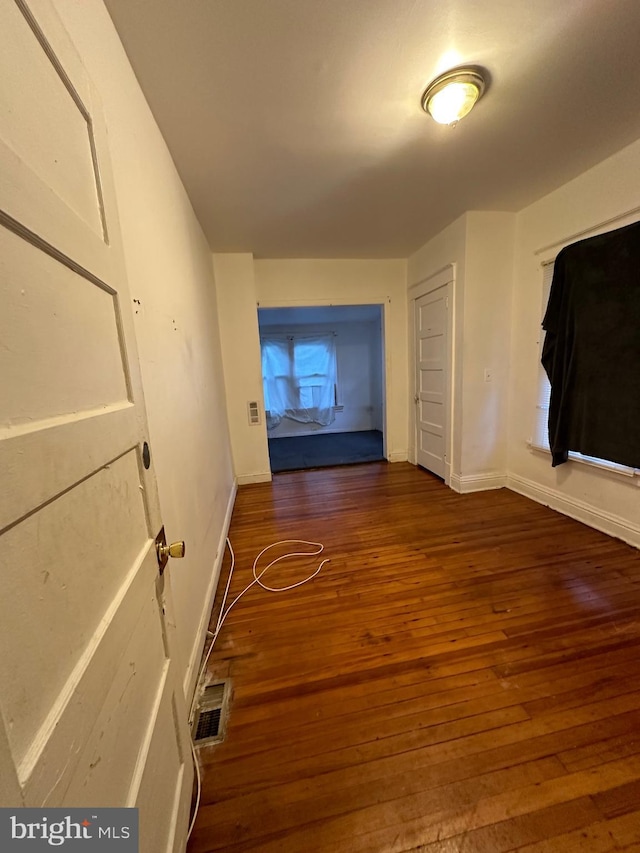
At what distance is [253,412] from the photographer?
12.2 ft

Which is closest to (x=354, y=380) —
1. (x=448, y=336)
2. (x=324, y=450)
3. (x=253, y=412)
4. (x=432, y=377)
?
(x=324, y=450)

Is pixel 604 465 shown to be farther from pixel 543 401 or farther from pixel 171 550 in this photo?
pixel 171 550

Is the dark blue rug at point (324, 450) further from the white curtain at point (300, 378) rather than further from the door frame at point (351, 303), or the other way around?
the door frame at point (351, 303)

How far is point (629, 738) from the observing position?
1.12 meters

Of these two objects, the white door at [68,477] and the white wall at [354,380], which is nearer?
the white door at [68,477]

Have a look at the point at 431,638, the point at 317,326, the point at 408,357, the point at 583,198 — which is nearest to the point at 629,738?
the point at 431,638

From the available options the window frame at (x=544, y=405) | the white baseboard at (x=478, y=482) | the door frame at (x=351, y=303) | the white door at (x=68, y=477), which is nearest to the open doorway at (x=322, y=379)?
the door frame at (x=351, y=303)

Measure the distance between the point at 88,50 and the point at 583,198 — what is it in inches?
115

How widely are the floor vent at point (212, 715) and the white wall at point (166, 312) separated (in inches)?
4.2

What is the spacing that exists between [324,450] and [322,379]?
1747 millimetres

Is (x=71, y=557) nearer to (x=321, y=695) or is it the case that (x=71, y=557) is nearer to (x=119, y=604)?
(x=119, y=604)

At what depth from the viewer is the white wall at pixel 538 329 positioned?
6.90ft

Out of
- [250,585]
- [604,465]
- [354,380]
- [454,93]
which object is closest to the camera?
[454,93]

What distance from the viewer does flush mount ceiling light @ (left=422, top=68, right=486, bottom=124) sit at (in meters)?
1.45
